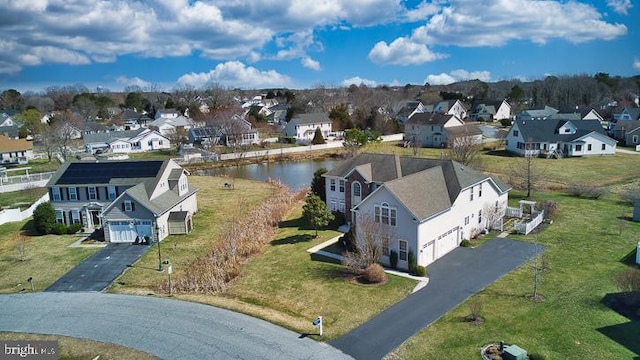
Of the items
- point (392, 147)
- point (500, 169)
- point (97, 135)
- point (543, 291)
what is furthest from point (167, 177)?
point (97, 135)

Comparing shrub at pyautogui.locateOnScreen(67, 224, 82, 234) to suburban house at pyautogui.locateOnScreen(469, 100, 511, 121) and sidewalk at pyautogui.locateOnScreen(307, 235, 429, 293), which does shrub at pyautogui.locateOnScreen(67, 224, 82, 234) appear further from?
suburban house at pyautogui.locateOnScreen(469, 100, 511, 121)

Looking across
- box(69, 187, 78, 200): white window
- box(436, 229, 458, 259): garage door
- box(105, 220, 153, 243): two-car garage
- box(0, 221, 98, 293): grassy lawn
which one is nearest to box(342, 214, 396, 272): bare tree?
box(436, 229, 458, 259): garage door

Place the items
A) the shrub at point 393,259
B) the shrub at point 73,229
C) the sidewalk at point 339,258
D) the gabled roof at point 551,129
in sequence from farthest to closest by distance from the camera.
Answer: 1. the gabled roof at point 551,129
2. the shrub at point 73,229
3. the shrub at point 393,259
4. the sidewalk at point 339,258

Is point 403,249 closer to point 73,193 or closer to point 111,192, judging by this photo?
point 111,192

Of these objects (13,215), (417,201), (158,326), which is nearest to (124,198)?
(13,215)

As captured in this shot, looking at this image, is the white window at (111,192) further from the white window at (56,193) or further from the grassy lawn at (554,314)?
the grassy lawn at (554,314)

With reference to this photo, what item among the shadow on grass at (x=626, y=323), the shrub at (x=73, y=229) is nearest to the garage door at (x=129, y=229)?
the shrub at (x=73, y=229)

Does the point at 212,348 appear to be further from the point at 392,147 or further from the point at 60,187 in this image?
the point at 392,147
